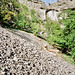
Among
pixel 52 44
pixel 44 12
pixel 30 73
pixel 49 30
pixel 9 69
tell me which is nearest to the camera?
pixel 9 69

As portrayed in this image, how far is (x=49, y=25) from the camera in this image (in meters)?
23.6

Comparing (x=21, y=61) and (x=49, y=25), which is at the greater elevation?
(x=49, y=25)

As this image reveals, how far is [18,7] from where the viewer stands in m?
34.7

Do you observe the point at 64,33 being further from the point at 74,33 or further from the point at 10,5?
the point at 10,5

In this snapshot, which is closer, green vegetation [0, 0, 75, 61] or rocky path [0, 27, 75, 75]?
rocky path [0, 27, 75, 75]

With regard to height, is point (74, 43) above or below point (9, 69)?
below

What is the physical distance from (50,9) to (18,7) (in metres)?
19.5

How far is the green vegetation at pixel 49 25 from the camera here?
11707 millimetres

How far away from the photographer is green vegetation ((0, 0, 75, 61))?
A: 11707mm

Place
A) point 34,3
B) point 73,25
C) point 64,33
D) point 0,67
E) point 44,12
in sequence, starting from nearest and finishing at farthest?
point 0,67 → point 73,25 → point 64,33 → point 44,12 → point 34,3

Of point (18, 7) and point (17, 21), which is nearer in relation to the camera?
point (17, 21)

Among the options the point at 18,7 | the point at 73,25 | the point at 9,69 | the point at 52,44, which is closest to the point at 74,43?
the point at 73,25

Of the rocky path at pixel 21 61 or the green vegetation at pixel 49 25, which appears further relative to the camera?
the green vegetation at pixel 49 25

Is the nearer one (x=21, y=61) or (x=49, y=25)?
(x=21, y=61)
